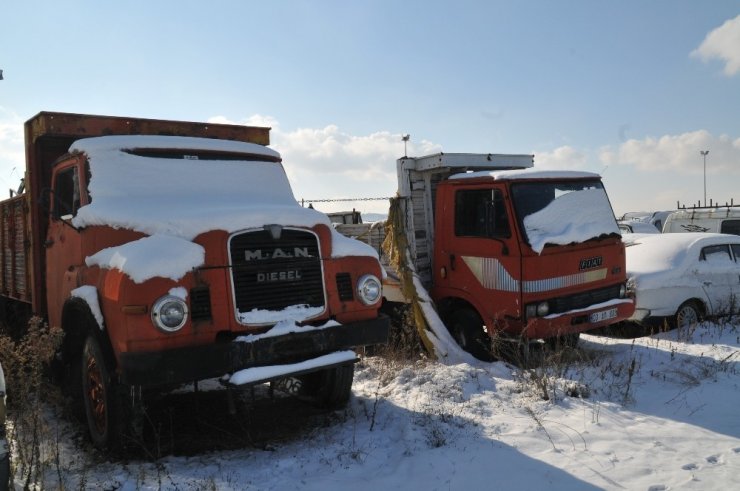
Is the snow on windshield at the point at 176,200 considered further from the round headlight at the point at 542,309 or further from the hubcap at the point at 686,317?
the hubcap at the point at 686,317

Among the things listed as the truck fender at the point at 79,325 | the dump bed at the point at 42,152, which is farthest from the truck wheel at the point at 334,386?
the dump bed at the point at 42,152

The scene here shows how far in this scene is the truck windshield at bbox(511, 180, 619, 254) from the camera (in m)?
6.58

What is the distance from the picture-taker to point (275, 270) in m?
4.48

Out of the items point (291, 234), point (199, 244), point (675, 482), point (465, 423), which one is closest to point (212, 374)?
point (199, 244)

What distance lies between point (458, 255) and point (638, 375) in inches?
98.0

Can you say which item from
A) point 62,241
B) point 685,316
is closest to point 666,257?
point 685,316

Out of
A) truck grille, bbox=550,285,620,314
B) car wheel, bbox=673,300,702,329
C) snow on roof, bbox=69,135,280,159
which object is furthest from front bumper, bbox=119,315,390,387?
car wheel, bbox=673,300,702,329

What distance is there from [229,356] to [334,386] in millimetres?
1529

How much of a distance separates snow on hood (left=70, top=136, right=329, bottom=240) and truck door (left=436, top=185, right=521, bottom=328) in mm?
2370

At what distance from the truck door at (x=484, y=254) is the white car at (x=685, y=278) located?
263cm

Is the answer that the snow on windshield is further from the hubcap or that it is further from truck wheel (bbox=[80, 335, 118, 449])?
the hubcap

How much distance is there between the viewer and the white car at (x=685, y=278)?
26.7 ft

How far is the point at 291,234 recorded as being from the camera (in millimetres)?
4660

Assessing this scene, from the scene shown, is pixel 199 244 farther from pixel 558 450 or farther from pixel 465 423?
pixel 558 450
